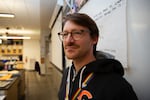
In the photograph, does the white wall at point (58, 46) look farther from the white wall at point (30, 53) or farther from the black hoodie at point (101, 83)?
the white wall at point (30, 53)

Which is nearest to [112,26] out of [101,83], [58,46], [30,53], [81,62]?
[81,62]

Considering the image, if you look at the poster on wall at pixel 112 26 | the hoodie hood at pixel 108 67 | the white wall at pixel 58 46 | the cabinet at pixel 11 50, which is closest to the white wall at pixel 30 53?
the cabinet at pixel 11 50

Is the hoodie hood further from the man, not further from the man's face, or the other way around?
the man's face

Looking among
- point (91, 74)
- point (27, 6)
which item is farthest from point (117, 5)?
point (27, 6)

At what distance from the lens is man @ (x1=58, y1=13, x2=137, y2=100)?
814 millimetres

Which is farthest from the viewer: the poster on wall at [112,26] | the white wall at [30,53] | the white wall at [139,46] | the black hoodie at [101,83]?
the white wall at [30,53]

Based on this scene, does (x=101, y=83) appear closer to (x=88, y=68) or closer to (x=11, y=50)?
(x=88, y=68)

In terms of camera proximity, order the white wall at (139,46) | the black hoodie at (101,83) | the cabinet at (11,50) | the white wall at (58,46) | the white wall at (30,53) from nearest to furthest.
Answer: the black hoodie at (101,83), the white wall at (139,46), the white wall at (58,46), the cabinet at (11,50), the white wall at (30,53)

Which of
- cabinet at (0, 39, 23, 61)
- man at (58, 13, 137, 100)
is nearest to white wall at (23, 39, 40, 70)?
cabinet at (0, 39, 23, 61)

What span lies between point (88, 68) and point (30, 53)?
47.4 ft

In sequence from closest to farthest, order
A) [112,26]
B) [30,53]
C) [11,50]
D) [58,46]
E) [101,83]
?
1. [101,83]
2. [112,26]
3. [58,46]
4. [11,50]
5. [30,53]

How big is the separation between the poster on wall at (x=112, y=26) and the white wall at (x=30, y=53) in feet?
44.7

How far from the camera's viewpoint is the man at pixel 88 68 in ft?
2.67

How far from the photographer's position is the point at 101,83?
33.7 inches
